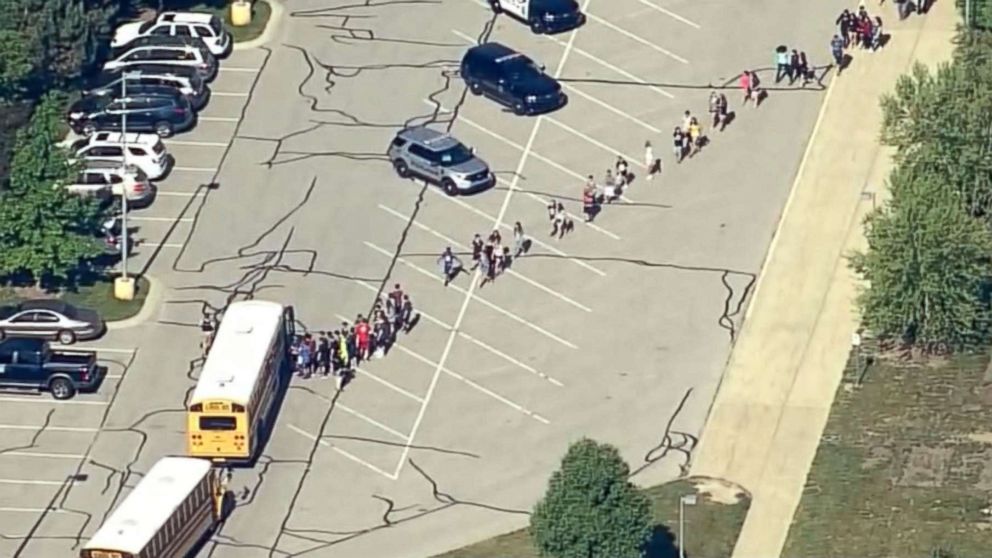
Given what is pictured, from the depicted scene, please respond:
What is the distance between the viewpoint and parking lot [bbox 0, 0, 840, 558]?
96000 millimetres

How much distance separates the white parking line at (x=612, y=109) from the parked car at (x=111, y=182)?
14.4 meters

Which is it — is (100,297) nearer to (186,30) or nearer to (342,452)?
(342,452)

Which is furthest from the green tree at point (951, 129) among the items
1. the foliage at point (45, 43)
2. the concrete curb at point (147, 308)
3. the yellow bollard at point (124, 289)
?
the foliage at point (45, 43)

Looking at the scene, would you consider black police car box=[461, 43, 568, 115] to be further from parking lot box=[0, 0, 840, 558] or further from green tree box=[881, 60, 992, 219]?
green tree box=[881, 60, 992, 219]

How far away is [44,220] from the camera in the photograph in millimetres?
104250

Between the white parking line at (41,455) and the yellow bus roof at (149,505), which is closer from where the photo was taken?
the yellow bus roof at (149,505)

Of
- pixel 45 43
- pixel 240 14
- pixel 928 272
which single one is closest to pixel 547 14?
pixel 240 14

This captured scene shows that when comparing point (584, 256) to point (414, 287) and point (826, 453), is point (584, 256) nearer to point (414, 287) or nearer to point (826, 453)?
point (414, 287)

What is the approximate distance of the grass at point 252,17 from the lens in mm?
117750

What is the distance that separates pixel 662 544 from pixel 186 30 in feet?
103

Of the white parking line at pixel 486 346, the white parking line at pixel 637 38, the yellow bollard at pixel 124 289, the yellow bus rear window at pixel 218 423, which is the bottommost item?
the yellow bollard at pixel 124 289

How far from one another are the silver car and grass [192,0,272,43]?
10.2 meters

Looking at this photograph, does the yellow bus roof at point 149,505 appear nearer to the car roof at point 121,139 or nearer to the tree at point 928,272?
the car roof at point 121,139

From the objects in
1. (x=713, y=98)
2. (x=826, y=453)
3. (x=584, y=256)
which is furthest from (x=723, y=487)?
(x=713, y=98)
